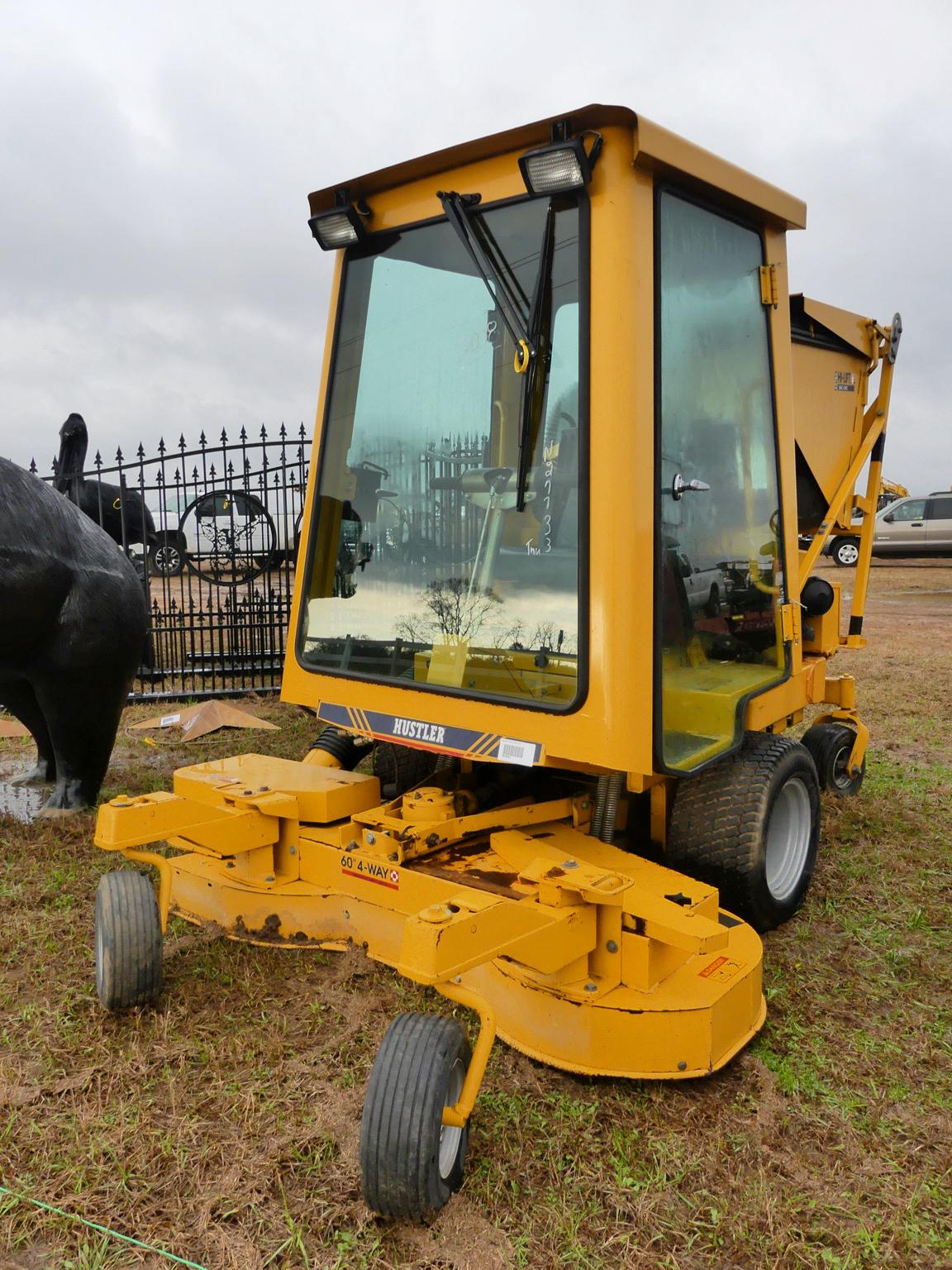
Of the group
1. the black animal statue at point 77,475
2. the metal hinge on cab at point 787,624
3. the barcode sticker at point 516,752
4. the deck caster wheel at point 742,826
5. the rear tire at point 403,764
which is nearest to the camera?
the barcode sticker at point 516,752

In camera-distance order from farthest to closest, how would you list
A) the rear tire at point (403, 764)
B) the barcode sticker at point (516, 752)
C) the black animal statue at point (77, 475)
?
the black animal statue at point (77, 475) → the rear tire at point (403, 764) → the barcode sticker at point (516, 752)

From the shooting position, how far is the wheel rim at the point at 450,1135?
2025 mm

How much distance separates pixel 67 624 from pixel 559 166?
314cm

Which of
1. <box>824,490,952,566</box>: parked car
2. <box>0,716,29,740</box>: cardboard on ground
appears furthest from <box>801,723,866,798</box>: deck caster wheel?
<box>824,490,952,566</box>: parked car

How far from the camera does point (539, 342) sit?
2723 mm

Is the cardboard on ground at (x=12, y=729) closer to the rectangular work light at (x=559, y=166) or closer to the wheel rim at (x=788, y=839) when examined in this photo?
the wheel rim at (x=788, y=839)

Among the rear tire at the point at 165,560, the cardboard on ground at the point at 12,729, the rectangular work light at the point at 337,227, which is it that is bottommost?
the cardboard on ground at the point at 12,729

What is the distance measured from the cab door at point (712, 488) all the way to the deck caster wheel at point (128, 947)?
1.57m

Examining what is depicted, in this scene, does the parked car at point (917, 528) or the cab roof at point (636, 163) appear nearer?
the cab roof at point (636, 163)

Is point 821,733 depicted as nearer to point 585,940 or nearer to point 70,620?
point 585,940

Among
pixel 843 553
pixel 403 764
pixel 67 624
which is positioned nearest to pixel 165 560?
pixel 67 624

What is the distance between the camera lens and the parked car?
19484 mm

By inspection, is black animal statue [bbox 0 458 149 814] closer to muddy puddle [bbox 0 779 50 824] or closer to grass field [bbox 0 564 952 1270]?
muddy puddle [bbox 0 779 50 824]

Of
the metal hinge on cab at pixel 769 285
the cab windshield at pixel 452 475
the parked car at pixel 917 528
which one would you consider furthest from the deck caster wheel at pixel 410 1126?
the parked car at pixel 917 528
